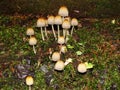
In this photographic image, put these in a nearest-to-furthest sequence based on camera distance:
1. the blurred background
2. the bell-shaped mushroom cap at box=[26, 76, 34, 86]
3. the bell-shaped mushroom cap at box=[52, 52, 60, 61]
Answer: the bell-shaped mushroom cap at box=[26, 76, 34, 86]
the bell-shaped mushroom cap at box=[52, 52, 60, 61]
the blurred background

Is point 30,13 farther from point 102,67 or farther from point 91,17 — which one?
point 102,67

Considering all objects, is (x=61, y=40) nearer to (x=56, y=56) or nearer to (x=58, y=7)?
(x=56, y=56)

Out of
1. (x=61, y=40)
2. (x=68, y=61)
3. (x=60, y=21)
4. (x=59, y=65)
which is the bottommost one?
(x=68, y=61)

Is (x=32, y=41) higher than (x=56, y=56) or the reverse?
higher

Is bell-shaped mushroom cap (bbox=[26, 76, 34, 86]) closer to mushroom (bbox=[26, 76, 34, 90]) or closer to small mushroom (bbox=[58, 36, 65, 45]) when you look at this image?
mushroom (bbox=[26, 76, 34, 90])

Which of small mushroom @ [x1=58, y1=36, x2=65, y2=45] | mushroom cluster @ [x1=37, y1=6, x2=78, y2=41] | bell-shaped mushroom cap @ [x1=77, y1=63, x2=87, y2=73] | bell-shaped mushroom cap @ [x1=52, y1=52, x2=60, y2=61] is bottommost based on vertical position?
bell-shaped mushroom cap @ [x1=77, y1=63, x2=87, y2=73]

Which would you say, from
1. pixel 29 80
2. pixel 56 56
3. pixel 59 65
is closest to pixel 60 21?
pixel 56 56

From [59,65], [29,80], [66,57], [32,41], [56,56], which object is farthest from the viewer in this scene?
[66,57]

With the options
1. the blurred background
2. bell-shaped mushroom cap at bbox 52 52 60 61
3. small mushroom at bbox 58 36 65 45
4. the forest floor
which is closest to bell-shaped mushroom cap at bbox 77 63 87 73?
the forest floor

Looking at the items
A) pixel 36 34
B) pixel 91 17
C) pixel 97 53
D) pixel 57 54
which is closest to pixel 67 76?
pixel 57 54
